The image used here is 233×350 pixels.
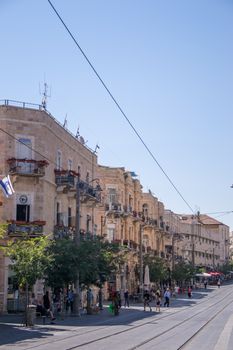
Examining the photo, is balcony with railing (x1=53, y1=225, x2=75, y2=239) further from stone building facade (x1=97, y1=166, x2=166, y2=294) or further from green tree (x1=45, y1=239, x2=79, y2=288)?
stone building facade (x1=97, y1=166, x2=166, y2=294)

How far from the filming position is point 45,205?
133 ft

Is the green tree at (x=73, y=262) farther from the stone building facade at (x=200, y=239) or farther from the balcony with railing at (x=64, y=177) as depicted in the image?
the stone building facade at (x=200, y=239)

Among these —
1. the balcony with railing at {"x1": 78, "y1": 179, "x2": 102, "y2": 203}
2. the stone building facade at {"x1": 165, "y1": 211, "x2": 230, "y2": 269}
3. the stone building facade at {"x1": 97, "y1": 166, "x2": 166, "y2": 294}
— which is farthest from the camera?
the stone building facade at {"x1": 165, "y1": 211, "x2": 230, "y2": 269}

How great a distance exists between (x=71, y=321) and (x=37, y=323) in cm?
206

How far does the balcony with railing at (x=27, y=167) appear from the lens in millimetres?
38812

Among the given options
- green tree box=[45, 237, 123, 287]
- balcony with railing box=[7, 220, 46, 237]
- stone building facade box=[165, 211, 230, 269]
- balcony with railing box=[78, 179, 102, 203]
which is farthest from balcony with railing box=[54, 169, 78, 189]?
stone building facade box=[165, 211, 230, 269]

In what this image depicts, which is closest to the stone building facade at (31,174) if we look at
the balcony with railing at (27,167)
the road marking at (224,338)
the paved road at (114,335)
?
the balcony with railing at (27,167)

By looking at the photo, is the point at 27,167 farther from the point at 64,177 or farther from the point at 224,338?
the point at 224,338

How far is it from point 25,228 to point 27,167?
3968 millimetres

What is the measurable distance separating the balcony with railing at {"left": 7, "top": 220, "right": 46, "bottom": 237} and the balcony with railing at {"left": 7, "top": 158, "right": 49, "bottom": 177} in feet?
10.3

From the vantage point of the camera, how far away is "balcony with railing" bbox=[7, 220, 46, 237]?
37.7m

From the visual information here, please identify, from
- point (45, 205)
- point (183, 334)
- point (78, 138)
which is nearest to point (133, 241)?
point (78, 138)

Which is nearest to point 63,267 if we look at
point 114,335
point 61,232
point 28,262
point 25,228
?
point 25,228

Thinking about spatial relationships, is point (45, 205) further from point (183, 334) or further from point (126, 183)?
point (126, 183)
